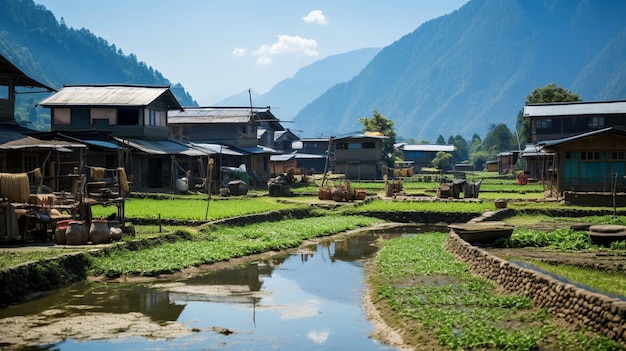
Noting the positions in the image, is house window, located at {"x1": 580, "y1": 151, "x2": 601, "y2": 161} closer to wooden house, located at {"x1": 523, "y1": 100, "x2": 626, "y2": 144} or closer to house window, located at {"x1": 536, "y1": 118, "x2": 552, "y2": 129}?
wooden house, located at {"x1": 523, "y1": 100, "x2": 626, "y2": 144}

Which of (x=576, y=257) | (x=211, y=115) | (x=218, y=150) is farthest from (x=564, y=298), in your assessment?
(x=211, y=115)

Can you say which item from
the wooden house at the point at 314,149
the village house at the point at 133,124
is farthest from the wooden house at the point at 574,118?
the village house at the point at 133,124

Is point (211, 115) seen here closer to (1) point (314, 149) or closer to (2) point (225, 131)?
(2) point (225, 131)

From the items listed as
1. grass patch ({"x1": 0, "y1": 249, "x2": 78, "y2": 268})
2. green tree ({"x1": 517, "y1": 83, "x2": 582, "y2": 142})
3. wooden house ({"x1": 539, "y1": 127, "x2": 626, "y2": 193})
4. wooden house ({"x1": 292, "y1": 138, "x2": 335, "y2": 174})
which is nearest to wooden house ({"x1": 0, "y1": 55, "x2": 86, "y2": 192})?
grass patch ({"x1": 0, "y1": 249, "x2": 78, "y2": 268})

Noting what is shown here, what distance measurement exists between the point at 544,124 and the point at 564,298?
56.0 meters

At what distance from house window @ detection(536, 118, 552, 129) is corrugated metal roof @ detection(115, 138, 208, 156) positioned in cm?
3299

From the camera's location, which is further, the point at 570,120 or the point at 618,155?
the point at 570,120

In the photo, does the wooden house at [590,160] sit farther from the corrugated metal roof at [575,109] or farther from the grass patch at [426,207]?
the corrugated metal roof at [575,109]

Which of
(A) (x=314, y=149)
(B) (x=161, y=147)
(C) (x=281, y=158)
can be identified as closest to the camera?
(B) (x=161, y=147)

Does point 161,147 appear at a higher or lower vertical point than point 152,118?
lower

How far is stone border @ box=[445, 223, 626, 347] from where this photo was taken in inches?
474

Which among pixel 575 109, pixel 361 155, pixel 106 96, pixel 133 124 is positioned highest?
pixel 575 109

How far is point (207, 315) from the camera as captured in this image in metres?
16.6

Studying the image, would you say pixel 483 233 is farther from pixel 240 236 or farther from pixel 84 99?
pixel 84 99
